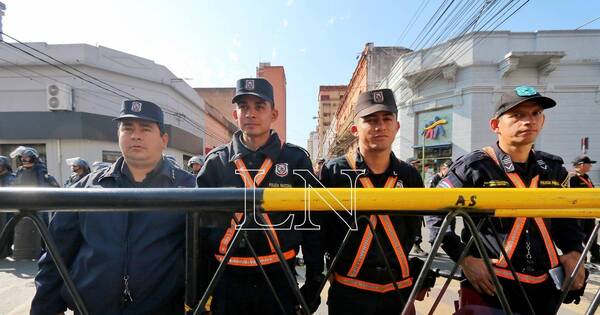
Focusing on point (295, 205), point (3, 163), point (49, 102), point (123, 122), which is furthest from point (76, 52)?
point (295, 205)

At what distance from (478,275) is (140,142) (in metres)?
2.29

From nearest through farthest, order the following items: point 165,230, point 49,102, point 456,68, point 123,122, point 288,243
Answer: point 165,230 < point 288,243 < point 123,122 < point 49,102 < point 456,68

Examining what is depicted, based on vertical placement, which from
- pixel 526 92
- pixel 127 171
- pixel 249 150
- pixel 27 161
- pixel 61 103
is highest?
pixel 61 103

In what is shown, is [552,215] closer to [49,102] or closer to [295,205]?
[295,205]

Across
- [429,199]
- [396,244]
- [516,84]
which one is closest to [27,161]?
[396,244]

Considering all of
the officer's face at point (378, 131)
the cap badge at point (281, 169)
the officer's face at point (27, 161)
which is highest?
the officer's face at point (378, 131)

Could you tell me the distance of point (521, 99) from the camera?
1606 mm

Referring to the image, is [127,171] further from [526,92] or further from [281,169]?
[526,92]

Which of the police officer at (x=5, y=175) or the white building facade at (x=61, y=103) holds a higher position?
the white building facade at (x=61, y=103)

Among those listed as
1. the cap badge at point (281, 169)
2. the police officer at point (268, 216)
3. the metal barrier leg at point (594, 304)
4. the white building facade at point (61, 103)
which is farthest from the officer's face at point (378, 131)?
the white building facade at point (61, 103)

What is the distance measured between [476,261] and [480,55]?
1600 centimetres

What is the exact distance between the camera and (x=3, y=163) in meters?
4.76

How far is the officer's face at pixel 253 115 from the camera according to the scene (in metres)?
1.96

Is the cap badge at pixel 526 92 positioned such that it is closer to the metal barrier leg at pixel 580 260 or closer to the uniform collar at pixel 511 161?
the uniform collar at pixel 511 161
